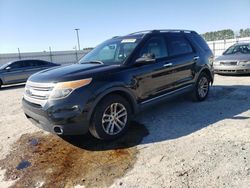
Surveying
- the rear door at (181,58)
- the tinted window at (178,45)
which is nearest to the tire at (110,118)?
the rear door at (181,58)

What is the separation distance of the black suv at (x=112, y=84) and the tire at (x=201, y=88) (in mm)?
246

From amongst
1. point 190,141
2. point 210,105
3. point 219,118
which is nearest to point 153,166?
point 190,141

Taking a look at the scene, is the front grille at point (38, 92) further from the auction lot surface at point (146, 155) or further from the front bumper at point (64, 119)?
the auction lot surface at point (146, 155)

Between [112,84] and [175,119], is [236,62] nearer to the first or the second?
[175,119]

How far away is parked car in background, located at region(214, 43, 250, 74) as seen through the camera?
10453 millimetres

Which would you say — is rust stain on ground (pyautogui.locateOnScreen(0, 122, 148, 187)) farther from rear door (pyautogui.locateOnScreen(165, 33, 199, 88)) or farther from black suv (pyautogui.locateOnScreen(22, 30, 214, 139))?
rear door (pyautogui.locateOnScreen(165, 33, 199, 88))

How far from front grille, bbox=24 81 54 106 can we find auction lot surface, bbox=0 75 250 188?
2.87 feet

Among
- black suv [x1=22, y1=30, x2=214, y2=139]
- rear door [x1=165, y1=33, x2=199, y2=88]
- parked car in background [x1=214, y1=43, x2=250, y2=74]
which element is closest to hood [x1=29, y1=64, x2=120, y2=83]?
black suv [x1=22, y1=30, x2=214, y2=139]

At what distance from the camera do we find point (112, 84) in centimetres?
422

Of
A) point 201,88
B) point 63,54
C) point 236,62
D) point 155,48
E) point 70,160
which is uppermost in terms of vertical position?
point 155,48

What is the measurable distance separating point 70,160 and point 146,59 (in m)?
2.22

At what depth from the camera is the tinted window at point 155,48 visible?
5008 millimetres

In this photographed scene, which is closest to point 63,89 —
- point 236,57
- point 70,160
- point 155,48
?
point 70,160

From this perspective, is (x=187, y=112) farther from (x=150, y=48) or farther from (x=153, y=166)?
(x=153, y=166)
